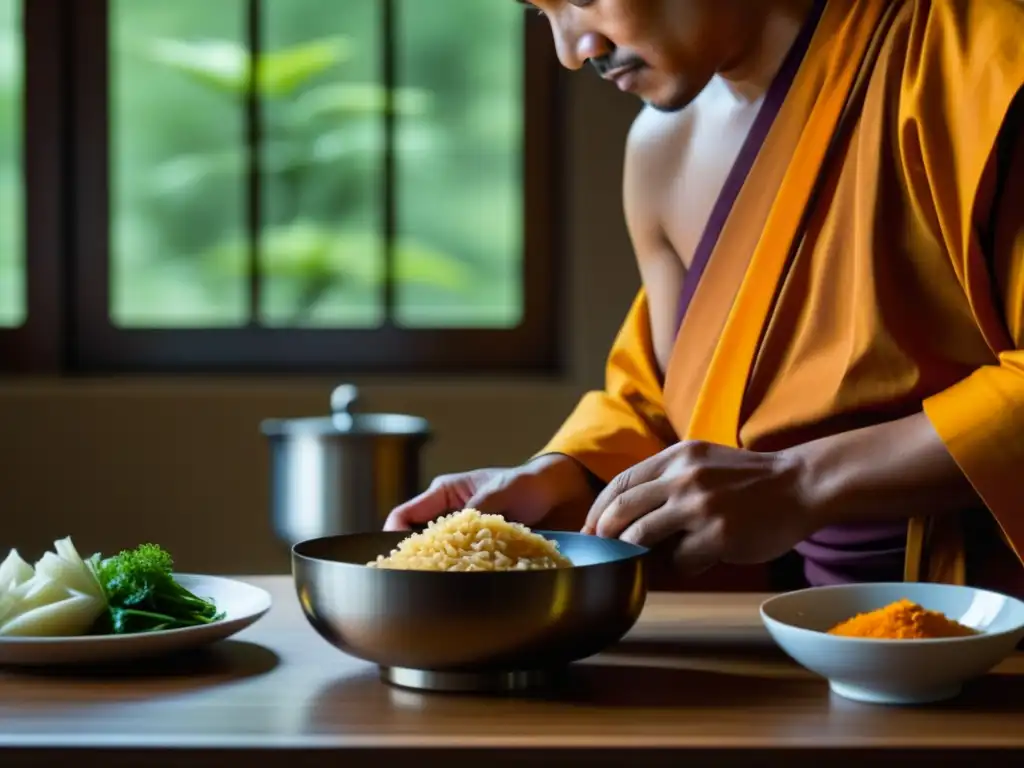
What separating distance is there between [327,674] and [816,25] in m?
0.89

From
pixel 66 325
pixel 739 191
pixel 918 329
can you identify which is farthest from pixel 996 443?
pixel 66 325

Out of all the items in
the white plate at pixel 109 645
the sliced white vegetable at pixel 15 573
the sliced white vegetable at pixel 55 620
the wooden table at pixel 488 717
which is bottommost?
the wooden table at pixel 488 717

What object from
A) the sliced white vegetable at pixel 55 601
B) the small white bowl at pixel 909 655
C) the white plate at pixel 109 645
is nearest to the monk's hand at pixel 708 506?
the small white bowl at pixel 909 655

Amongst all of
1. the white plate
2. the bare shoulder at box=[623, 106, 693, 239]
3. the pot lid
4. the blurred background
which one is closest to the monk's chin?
the bare shoulder at box=[623, 106, 693, 239]

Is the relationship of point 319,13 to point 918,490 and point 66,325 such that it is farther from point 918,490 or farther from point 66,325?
point 918,490

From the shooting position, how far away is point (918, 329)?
4.37ft

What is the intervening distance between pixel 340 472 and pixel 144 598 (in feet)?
4.19

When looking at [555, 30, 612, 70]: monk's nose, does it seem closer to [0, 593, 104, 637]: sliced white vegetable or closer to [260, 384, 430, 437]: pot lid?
[0, 593, 104, 637]: sliced white vegetable

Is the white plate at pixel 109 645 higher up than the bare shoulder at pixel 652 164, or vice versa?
the bare shoulder at pixel 652 164

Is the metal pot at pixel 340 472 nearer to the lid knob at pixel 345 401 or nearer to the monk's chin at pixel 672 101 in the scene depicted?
the lid knob at pixel 345 401

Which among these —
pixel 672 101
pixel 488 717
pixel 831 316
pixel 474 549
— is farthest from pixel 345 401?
pixel 488 717

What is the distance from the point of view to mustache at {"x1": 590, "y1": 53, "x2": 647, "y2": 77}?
4.70ft

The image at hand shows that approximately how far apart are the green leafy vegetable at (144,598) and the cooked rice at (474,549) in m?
0.18

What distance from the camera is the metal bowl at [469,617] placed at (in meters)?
0.94
